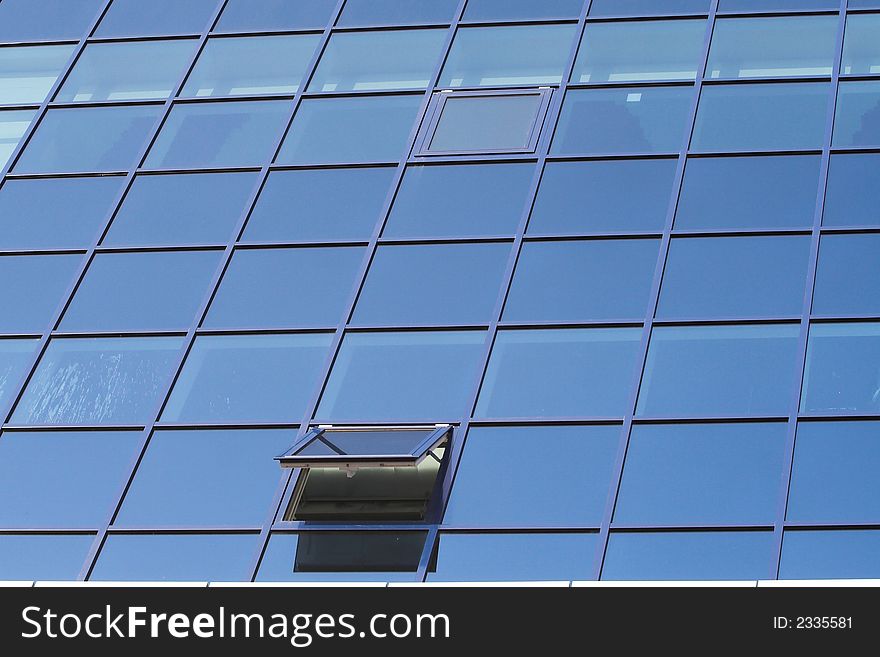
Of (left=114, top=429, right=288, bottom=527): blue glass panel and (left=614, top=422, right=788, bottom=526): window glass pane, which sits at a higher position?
(left=114, top=429, right=288, bottom=527): blue glass panel

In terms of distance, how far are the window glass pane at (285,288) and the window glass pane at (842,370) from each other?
18.8ft

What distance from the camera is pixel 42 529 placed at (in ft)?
57.2

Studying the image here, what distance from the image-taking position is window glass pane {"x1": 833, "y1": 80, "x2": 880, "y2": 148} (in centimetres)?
2166

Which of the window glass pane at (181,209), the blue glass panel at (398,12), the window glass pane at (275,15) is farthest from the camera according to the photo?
the window glass pane at (275,15)

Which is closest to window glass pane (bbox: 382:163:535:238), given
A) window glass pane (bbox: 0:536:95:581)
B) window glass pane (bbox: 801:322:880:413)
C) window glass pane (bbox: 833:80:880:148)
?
window glass pane (bbox: 833:80:880:148)

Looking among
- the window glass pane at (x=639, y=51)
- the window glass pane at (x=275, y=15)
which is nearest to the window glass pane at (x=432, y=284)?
the window glass pane at (x=639, y=51)

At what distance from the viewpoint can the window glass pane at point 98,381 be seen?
1892cm

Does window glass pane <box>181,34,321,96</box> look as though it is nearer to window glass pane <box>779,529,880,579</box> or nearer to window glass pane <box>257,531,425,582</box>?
window glass pane <box>257,531,425,582</box>

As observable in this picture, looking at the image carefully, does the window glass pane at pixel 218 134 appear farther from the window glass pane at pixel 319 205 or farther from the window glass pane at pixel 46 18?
the window glass pane at pixel 46 18

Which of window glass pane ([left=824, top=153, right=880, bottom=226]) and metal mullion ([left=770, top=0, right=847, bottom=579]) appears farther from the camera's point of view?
window glass pane ([left=824, top=153, right=880, bottom=226])

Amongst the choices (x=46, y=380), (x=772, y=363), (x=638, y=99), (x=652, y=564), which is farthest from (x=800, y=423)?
(x=46, y=380)

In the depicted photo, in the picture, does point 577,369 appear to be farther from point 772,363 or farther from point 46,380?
point 46,380

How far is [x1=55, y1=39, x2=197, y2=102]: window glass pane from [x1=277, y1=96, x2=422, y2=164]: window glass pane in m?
2.53
